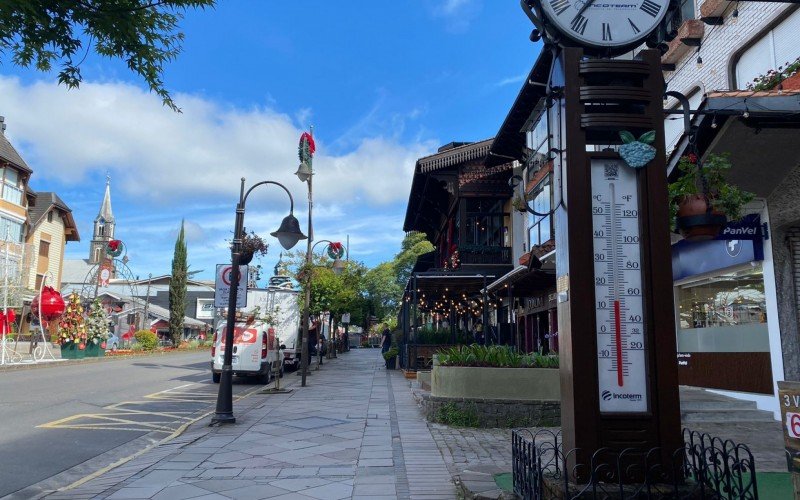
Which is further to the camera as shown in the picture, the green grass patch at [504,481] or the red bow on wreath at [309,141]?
the red bow on wreath at [309,141]

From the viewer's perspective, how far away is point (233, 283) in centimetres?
1112

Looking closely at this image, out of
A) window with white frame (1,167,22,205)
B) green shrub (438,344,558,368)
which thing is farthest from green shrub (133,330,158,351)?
green shrub (438,344,558,368)

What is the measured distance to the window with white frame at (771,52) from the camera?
357 inches

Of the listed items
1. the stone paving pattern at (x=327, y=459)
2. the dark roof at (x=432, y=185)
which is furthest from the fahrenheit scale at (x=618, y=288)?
the dark roof at (x=432, y=185)

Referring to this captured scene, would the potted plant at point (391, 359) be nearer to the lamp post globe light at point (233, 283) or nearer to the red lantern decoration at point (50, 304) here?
the lamp post globe light at point (233, 283)

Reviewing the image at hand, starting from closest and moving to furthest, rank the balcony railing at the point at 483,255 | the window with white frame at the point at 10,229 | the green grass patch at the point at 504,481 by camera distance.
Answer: the green grass patch at the point at 504,481
the balcony railing at the point at 483,255
the window with white frame at the point at 10,229

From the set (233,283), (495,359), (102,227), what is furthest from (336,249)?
(102,227)

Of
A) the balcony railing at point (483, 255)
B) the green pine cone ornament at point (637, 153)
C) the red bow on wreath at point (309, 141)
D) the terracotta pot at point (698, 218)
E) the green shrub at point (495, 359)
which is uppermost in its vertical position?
the red bow on wreath at point (309, 141)

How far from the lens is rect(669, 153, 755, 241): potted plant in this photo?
4.73 metres

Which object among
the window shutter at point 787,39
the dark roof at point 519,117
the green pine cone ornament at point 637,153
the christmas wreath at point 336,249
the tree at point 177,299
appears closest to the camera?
the green pine cone ornament at point 637,153

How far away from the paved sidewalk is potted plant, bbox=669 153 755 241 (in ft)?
10.6

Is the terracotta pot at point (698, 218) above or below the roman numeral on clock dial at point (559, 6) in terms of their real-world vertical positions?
below

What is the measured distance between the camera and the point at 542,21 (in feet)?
15.0

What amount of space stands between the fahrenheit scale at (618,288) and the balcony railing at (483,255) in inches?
718
